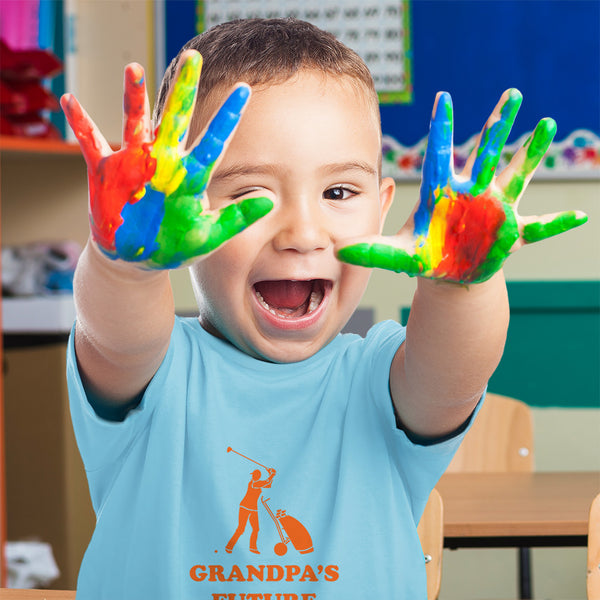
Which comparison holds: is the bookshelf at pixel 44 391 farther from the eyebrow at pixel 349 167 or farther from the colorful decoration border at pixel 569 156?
the eyebrow at pixel 349 167

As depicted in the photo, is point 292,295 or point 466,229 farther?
point 292,295

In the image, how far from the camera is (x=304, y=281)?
0.74 metres

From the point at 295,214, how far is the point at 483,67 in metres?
1.96

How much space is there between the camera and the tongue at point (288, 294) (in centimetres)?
74

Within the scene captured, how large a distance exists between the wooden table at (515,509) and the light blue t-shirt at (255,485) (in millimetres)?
732

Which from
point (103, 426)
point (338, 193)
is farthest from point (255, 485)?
point (338, 193)

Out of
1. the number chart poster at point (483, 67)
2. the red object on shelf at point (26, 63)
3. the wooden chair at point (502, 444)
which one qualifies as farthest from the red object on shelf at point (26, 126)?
the wooden chair at point (502, 444)

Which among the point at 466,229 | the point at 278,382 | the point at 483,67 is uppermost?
the point at 483,67

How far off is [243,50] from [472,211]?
0.90 ft

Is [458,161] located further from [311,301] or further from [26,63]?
[311,301]

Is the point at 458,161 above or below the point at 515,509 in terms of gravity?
above

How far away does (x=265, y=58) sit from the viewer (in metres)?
0.71

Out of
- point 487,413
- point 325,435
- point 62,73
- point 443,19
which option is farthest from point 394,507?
point 62,73

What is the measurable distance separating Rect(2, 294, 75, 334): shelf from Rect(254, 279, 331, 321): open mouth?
1645 mm
